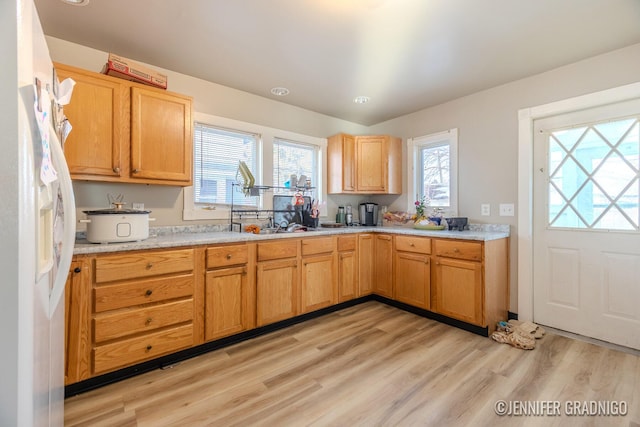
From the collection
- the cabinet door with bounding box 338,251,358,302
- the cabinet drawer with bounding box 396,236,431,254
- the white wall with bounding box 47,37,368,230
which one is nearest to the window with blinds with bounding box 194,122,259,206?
the white wall with bounding box 47,37,368,230

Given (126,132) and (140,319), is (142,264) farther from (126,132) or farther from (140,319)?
(126,132)

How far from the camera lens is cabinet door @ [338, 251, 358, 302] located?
3154mm

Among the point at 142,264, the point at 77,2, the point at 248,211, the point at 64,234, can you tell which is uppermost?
the point at 77,2

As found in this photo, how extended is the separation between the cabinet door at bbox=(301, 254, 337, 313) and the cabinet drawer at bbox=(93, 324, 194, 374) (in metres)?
1.11

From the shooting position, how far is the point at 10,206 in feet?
1.85

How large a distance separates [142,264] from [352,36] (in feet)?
7.23

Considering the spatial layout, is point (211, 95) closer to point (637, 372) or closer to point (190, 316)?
point (190, 316)

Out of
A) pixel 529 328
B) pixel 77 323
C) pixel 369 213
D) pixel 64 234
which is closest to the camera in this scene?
pixel 64 234

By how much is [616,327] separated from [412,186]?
7.47 ft

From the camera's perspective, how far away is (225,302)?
2289 millimetres

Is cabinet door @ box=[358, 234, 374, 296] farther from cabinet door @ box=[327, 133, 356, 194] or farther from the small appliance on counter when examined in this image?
the small appliance on counter

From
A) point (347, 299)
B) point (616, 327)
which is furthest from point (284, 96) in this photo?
point (616, 327)

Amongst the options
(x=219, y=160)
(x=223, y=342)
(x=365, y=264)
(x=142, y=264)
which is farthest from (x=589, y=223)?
(x=142, y=264)

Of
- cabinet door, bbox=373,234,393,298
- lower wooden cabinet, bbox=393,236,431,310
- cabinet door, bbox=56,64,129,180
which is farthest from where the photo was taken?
cabinet door, bbox=373,234,393,298
